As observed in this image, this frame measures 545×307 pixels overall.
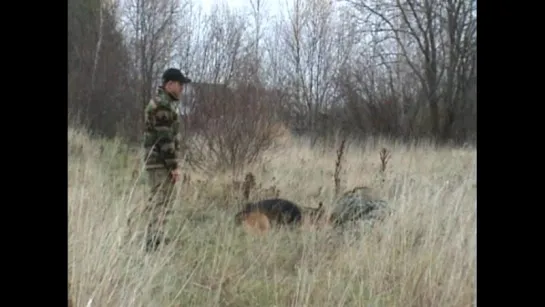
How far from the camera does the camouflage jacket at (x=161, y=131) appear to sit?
3.85ft

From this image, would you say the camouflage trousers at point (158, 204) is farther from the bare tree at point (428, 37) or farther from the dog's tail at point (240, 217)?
the bare tree at point (428, 37)

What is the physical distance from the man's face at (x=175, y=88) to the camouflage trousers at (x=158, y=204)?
19 cm

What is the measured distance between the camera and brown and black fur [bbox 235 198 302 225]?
121cm

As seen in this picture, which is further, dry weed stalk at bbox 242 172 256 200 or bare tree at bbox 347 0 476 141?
dry weed stalk at bbox 242 172 256 200

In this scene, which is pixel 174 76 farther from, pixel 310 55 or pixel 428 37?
pixel 428 37

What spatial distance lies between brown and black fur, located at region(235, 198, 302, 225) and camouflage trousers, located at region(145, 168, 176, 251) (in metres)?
0.17

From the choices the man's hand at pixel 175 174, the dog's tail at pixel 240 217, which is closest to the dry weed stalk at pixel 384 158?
the dog's tail at pixel 240 217

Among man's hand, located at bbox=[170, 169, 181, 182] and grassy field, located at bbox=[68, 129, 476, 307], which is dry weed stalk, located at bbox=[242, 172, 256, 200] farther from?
man's hand, located at bbox=[170, 169, 181, 182]

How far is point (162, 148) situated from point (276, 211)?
318 millimetres

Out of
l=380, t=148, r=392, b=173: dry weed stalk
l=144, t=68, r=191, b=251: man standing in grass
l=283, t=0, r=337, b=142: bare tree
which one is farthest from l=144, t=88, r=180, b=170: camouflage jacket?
l=380, t=148, r=392, b=173: dry weed stalk

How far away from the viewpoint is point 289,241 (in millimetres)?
1201

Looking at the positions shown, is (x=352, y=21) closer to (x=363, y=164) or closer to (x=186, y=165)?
(x=363, y=164)
